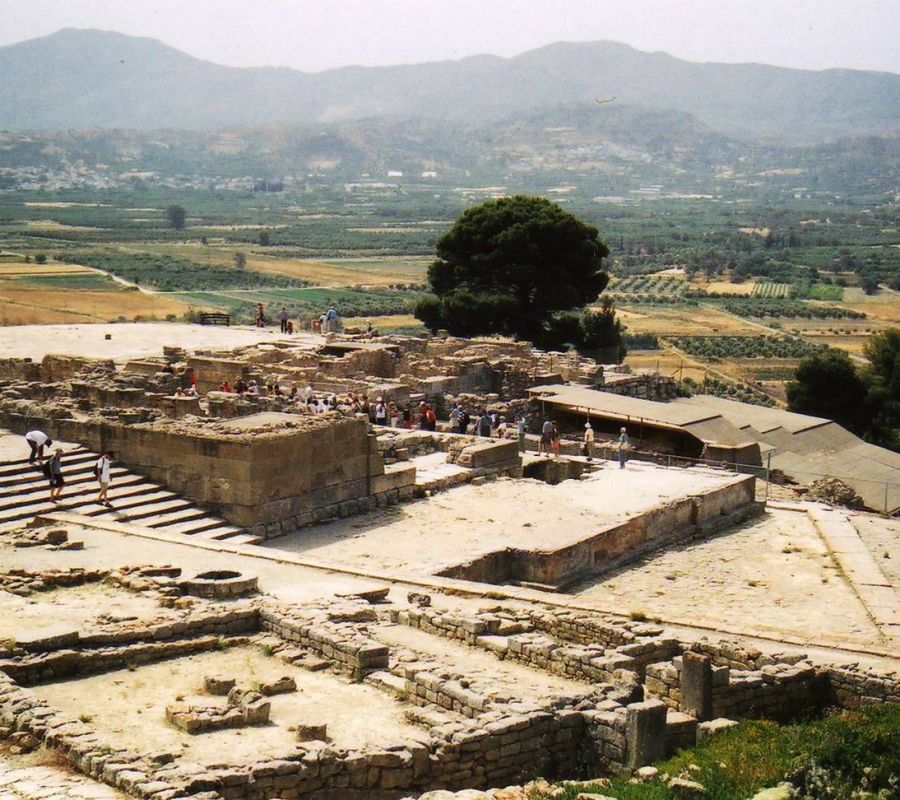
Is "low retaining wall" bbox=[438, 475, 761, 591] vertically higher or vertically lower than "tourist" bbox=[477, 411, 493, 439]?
lower

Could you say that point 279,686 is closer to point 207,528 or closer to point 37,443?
point 207,528

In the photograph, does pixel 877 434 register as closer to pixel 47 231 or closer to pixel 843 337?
pixel 843 337

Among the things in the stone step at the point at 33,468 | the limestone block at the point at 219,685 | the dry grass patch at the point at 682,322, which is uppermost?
the stone step at the point at 33,468

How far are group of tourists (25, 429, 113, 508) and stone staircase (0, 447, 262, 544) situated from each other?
→ 3.5 inches

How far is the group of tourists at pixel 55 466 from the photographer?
67.0ft

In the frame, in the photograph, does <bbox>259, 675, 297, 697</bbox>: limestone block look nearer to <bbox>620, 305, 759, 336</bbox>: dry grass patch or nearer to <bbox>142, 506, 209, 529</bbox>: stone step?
<bbox>142, 506, 209, 529</bbox>: stone step

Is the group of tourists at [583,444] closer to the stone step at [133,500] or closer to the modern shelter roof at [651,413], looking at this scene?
the modern shelter roof at [651,413]

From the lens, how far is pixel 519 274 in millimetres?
42219

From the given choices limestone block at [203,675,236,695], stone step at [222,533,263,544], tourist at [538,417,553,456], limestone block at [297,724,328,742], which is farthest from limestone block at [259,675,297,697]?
tourist at [538,417,553,456]

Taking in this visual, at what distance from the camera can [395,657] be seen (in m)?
13.9

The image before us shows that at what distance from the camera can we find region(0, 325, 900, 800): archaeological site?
11.9 metres

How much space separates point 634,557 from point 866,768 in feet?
33.9

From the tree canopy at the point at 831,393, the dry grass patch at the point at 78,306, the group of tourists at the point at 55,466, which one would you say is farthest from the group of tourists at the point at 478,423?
the dry grass patch at the point at 78,306

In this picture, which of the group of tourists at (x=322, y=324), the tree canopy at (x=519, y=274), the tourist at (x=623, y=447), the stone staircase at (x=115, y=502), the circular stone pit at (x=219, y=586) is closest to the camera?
the circular stone pit at (x=219, y=586)
